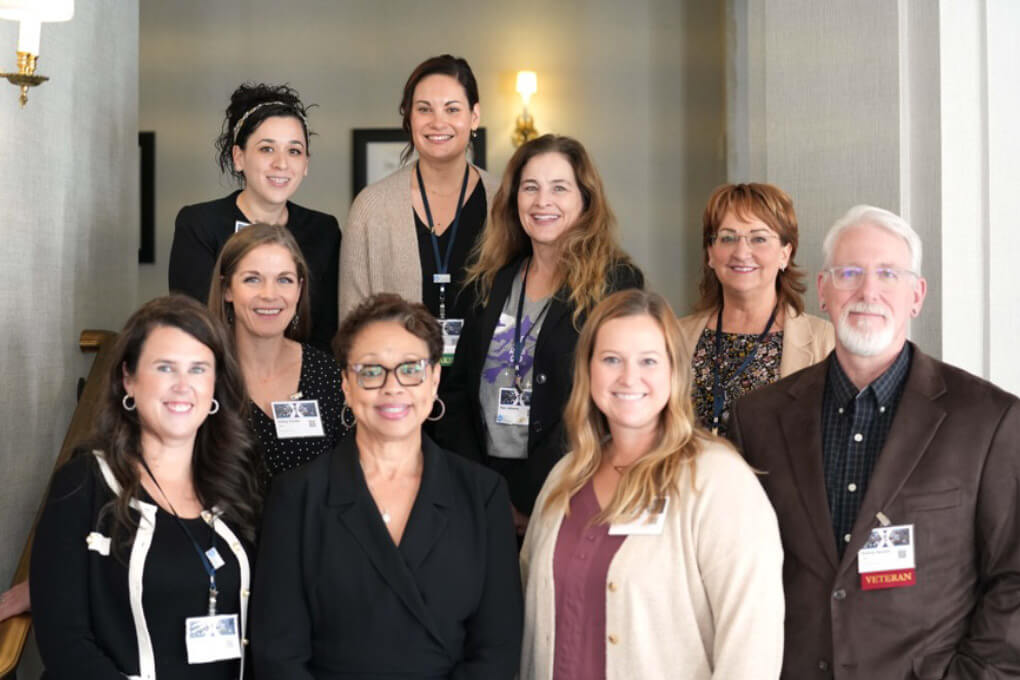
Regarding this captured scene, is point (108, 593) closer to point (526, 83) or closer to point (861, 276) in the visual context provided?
point (861, 276)

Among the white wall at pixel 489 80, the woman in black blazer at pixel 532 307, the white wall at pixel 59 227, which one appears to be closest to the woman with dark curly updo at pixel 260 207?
the white wall at pixel 59 227

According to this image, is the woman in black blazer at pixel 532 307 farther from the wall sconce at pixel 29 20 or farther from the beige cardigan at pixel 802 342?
the wall sconce at pixel 29 20

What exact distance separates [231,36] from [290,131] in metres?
4.38

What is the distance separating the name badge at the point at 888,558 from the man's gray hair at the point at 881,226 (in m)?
0.64

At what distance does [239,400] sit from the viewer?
9.91ft

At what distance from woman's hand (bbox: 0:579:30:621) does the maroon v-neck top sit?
155 cm

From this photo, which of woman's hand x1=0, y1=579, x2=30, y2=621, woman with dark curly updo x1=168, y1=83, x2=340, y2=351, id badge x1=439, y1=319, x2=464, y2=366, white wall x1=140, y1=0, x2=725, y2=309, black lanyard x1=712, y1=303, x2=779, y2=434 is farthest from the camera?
white wall x1=140, y1=0, x2=725, y2=309

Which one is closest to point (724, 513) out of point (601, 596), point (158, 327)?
point (601, 596)

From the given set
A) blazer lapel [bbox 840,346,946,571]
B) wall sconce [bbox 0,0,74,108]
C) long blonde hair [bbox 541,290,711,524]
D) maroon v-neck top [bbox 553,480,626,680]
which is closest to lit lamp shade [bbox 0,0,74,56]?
wall sconce [bbox 0,0,74,108]

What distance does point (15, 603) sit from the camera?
125 inches

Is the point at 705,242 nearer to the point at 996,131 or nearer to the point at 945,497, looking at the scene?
the point at 996,131

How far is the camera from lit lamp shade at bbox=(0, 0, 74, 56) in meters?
3.44

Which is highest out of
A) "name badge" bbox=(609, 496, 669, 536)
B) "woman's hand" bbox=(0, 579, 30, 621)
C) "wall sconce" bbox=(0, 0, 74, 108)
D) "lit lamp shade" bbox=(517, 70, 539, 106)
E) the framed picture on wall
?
"lit lamp shade" bbox=(517, 70, 539, 106)

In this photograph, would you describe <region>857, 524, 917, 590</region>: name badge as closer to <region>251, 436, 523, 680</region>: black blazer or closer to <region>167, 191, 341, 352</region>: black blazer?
<region>251, 436, 523, 680</region>: black blazer
